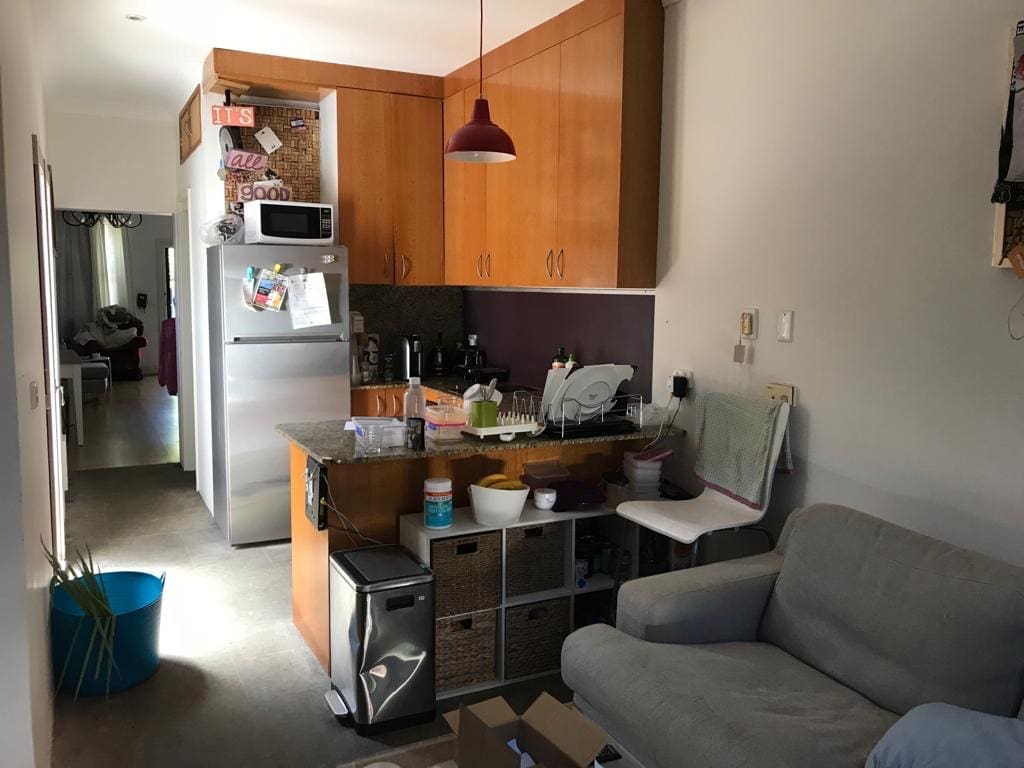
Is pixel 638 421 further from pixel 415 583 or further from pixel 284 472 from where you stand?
pixel 284 472

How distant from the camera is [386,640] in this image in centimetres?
269

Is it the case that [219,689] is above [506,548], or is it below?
below

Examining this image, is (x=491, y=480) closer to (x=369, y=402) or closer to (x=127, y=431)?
(x=369, y=402)

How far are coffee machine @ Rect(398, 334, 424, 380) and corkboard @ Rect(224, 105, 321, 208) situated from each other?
1044 millimetres

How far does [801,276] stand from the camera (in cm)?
292

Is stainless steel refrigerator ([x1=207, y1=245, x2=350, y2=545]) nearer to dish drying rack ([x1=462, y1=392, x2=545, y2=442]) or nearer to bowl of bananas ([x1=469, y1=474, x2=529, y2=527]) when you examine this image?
dish drying rack ([x1=462, y1=392, x2=545, y2=442])

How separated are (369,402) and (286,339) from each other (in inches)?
26.5

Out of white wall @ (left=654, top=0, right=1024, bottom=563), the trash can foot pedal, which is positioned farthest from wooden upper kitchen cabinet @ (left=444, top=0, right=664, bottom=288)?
the trash can foot pedal

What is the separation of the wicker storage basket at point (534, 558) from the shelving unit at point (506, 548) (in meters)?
0.02

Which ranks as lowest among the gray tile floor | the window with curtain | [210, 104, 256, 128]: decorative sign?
the gray tile floor

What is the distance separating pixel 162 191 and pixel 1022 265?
5.77 m

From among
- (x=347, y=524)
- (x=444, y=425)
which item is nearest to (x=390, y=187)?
(x=444, y=425)

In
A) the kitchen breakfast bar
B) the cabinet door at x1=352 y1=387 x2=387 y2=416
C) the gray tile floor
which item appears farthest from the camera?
the cabinet door at x1=352 y1=387 x2=387 y2=416

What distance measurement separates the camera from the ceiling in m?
3.60
